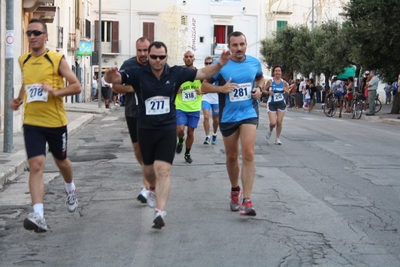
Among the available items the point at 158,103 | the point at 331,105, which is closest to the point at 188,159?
the point at 158,103

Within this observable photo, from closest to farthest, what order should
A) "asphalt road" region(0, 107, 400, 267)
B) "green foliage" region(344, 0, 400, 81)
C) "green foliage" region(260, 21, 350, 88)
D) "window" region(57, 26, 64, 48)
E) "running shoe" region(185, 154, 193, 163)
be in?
"asphalt road" region(0, 107, 400, 267), "running shoe" region(185, 154, 193, 163), "green foliage" region(344, 0, 400, 81), "window" region(57, 26, 64, 48), "green foliage" region(260, 21, 350, 88)

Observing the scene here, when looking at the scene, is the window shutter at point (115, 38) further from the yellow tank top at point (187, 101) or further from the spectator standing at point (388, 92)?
the yellow tank top at point (187, 101)

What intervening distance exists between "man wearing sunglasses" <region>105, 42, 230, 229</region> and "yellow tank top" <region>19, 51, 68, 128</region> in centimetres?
54

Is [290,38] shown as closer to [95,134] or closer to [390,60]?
[390,60]

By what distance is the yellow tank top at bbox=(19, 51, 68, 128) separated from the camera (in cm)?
739

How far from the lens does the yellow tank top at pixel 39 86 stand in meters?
7.39

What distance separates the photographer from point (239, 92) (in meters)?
8.39

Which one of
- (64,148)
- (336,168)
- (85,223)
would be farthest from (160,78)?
(336,168)

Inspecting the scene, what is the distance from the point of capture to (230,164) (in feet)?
28.2

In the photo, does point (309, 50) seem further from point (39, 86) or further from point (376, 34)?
point (39, 86)

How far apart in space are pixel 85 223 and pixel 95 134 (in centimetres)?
1406

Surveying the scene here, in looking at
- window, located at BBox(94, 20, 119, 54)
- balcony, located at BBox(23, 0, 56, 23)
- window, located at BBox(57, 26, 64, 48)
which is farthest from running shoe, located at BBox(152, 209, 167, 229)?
window, located at BBox(94, 20, 119, 54)

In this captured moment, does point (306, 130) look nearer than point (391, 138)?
No

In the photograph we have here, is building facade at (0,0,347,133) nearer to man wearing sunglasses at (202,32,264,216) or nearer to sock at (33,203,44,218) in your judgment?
man wearing sunglasses at (202,32,264,216)
